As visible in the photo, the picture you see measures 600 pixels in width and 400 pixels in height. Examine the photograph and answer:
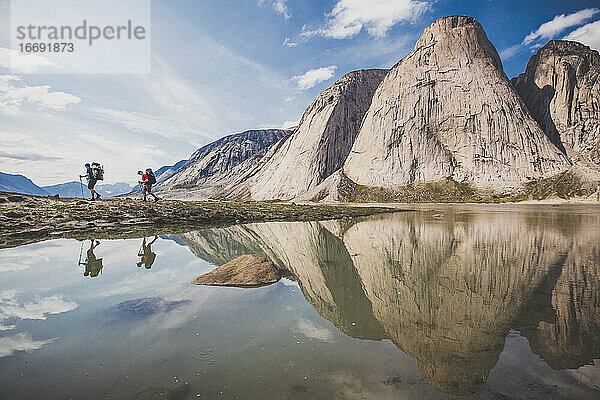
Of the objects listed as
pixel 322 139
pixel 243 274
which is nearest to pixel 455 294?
pixel 243 274

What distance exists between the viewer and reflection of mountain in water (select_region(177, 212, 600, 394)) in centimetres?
559

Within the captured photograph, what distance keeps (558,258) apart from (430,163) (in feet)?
306

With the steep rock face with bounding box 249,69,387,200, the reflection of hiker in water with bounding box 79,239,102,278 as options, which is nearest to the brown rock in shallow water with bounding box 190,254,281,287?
the reflection of hiker in water with bounding box 79,239,102,278

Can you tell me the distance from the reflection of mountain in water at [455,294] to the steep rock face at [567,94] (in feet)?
375

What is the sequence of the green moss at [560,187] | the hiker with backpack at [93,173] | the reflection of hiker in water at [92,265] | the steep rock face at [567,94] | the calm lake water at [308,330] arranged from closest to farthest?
the calm lake water at [308,330] → the reflection of hiker in water at [92,265] → the hiker with backpack at [93,173] → the green moss at [560,187] → the steep rock face at [567,94]

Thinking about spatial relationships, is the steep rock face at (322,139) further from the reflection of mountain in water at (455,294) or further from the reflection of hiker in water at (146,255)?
the reflection of mountain in water at (455,294)

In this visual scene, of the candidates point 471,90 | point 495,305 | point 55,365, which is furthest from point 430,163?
point 55,365

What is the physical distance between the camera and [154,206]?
27.7m

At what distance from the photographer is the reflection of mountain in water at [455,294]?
5.59 metres

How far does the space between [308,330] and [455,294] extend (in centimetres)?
454

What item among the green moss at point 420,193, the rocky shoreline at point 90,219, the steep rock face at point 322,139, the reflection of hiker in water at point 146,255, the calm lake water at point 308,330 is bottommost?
the calm lake water at point 308,330

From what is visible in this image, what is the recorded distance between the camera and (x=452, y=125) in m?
99.4

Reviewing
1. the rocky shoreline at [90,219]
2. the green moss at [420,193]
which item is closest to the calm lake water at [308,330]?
the rocky shoreline at [90,219]

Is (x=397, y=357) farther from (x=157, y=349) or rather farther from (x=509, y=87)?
(x=509, y=87)
